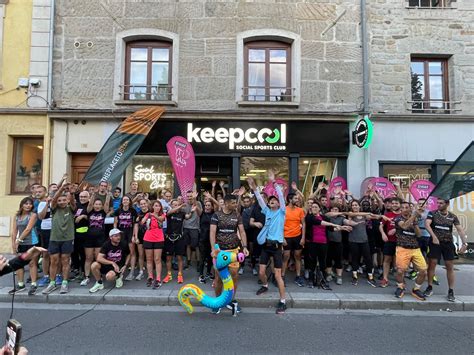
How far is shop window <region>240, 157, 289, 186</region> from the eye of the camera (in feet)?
33.4

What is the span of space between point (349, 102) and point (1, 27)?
11.1 meters

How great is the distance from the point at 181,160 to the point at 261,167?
2.84 m

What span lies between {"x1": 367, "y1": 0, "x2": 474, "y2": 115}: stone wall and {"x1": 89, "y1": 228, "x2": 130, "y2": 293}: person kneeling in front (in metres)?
8.34

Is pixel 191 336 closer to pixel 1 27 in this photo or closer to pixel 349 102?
pixel 349 102

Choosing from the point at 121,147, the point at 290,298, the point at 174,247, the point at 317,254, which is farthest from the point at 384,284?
the point at 121,147

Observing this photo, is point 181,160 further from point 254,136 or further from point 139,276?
point 139,276

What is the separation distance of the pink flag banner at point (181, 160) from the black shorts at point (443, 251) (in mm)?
5590

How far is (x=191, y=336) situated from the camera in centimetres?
459

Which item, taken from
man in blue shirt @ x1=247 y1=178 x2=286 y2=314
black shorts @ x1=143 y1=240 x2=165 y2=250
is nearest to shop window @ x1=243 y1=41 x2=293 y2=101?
man in blue shirt @ x1=247 y1=178 x2=286 y2=314

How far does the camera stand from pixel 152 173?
1016cm

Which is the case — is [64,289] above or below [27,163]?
below

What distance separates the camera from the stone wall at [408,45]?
10117 millimetres

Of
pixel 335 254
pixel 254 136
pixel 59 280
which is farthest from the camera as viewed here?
pixel 254 136

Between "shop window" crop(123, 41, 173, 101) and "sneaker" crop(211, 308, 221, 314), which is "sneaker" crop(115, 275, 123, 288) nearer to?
"sneaker" crop(211, 308, 221, 314)
